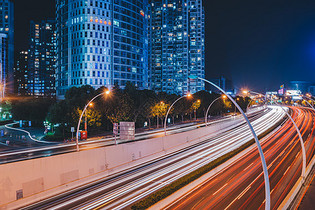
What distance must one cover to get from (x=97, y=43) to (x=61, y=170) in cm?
9870

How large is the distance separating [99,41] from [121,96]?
60.5m

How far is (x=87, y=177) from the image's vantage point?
26219mm

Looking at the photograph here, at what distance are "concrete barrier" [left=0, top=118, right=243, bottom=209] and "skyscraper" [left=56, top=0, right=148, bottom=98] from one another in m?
84.1

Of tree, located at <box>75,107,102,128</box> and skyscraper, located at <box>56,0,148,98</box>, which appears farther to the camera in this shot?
skyscraper, located at <box>56,0,148,98</box>

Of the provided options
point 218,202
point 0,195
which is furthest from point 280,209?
point 0,195

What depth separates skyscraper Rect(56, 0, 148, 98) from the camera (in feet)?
364

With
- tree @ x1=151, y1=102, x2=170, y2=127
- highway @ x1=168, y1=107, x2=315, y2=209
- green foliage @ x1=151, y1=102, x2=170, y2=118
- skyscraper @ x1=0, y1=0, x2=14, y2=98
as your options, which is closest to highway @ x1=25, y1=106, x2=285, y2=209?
highway @ x1=168, y1=107, x2=315, y2=209

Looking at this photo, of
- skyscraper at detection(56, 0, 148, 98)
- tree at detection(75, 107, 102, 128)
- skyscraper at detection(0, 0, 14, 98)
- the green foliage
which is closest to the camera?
tree at detection(75, 107, 102, 128)

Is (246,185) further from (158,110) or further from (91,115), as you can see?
(158,110)

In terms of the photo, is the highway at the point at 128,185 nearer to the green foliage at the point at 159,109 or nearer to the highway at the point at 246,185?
the highway at the point at 246,185

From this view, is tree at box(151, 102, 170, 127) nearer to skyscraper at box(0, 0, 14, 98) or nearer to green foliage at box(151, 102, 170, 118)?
green foliage at box(151, 102, 170, 118)

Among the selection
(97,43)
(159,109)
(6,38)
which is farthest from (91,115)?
(6,38)

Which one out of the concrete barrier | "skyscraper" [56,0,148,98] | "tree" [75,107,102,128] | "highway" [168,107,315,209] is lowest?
"highway" [168,107,315,209]

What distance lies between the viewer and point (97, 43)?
370 feet
